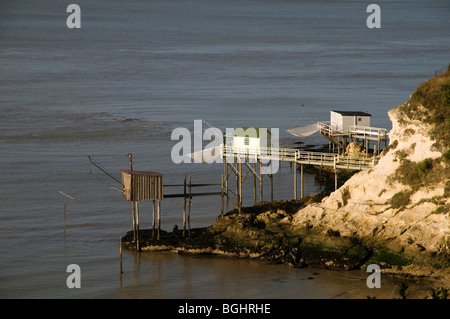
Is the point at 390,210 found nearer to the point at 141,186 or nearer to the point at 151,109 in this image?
the point at 141,186

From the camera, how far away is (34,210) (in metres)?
49.3

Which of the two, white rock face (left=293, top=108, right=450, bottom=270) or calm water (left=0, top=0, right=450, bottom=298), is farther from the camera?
calm water (left=0, top=0, right=450, bottom=298)

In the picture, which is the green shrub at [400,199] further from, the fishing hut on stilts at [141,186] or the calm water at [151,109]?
the fishing hut on stilts at [141,186]

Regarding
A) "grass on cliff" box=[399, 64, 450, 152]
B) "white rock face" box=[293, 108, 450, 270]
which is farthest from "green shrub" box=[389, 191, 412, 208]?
"grass on cliff" box=[399, 64, 450, 152]

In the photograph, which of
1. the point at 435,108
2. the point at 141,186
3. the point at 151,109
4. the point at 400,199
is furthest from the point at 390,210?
the point at 151,109

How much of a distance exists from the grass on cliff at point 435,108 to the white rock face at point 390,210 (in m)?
0.39

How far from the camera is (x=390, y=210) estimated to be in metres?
38.2

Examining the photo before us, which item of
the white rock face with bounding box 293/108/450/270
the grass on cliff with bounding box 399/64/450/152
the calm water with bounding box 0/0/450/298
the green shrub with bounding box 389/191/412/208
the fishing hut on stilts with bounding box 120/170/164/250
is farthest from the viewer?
the fishing hut on stilts with bounding box 120/170/164/250

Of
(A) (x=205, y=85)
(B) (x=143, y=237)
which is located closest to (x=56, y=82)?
(A) (x=205, y=85)

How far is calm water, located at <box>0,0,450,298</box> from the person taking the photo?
3791 centimetres

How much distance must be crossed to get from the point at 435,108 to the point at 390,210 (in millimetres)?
5231

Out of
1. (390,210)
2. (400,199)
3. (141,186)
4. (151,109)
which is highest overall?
(151,109)

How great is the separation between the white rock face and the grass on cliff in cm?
39

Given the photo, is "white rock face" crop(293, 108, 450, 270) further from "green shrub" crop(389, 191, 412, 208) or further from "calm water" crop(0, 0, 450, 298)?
"calm water" crop(0, 0, 450, 298)
